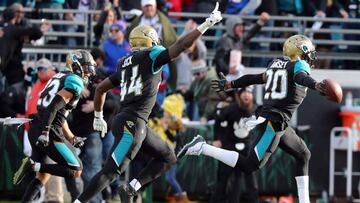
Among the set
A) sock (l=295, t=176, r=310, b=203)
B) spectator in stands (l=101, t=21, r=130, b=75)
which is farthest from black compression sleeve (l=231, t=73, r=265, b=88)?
spectator in stands (l=101, t=21, r=130, b=75)

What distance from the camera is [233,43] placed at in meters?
19.0

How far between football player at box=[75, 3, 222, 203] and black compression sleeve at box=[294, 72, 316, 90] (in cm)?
142

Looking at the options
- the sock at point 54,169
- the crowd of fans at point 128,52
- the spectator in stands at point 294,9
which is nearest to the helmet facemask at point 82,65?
the sock at point 54,169

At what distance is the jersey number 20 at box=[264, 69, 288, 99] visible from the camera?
47.2ft

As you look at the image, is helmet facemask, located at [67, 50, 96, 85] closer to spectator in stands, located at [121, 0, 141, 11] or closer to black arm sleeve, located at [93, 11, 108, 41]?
black arm sleeve, located at [93, 11, 108, 41]

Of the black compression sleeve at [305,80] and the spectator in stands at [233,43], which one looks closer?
the black compression sleeve at [305,80]

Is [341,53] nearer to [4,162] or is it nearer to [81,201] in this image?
[4,162]

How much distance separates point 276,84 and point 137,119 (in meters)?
1.68

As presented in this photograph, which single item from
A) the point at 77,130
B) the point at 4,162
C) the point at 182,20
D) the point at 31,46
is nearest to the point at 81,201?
the point at 77,130

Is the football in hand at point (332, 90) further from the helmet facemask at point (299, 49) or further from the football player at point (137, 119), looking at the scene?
the football player at point (137, 119)

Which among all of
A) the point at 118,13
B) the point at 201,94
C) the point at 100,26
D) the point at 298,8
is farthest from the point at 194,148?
the point at 298,8

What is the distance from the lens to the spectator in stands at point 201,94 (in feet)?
59.4

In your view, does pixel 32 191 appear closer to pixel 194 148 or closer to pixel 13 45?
pixel 194 148

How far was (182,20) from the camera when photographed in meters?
20.7
